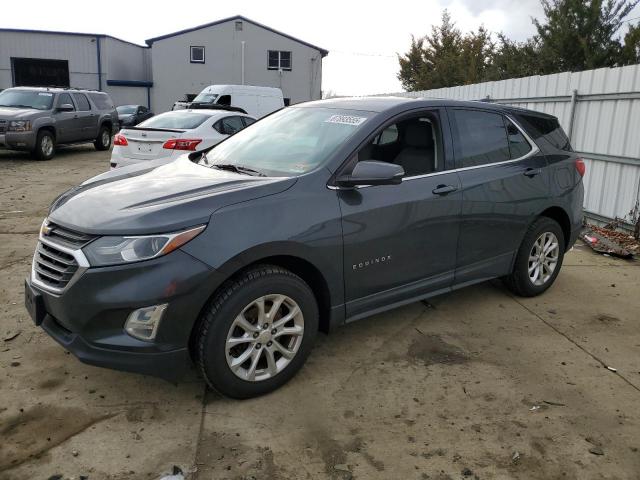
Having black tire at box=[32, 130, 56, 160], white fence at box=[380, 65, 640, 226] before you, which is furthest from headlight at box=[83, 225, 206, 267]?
black tire at box=[32, 130, 56, 160]

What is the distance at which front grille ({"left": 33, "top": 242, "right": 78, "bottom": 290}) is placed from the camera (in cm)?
292

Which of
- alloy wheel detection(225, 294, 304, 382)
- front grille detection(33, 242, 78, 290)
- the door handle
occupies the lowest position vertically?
alloy wheel detection(225, 294, 304, 382)

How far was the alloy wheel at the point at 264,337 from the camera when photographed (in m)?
3.12

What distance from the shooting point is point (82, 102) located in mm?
16047

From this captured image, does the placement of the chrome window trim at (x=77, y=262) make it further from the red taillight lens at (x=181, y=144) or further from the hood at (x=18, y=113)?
the hood at (x=18, y=113)

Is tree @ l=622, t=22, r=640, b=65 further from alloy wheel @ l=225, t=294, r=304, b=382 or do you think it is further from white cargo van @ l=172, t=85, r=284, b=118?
alloy wheel @ l=225, t=294, r=304, b=382

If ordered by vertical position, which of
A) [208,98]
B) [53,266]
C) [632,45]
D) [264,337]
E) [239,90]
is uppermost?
[632,45]

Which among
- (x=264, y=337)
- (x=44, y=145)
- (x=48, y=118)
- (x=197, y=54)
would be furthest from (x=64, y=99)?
(x=197, y=54)

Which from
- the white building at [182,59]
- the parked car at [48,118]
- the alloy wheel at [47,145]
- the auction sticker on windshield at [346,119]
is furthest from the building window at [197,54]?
the auction sticker on windshield at [346,119]

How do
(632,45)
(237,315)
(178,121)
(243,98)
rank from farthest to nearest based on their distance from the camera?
(243,98), (632,45), (178,121), (237,315)

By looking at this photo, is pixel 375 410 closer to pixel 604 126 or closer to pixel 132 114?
pixel 604 126

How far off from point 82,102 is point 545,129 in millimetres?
14356

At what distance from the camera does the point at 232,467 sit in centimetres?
269

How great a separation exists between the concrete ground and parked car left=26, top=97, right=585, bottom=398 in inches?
11.6
